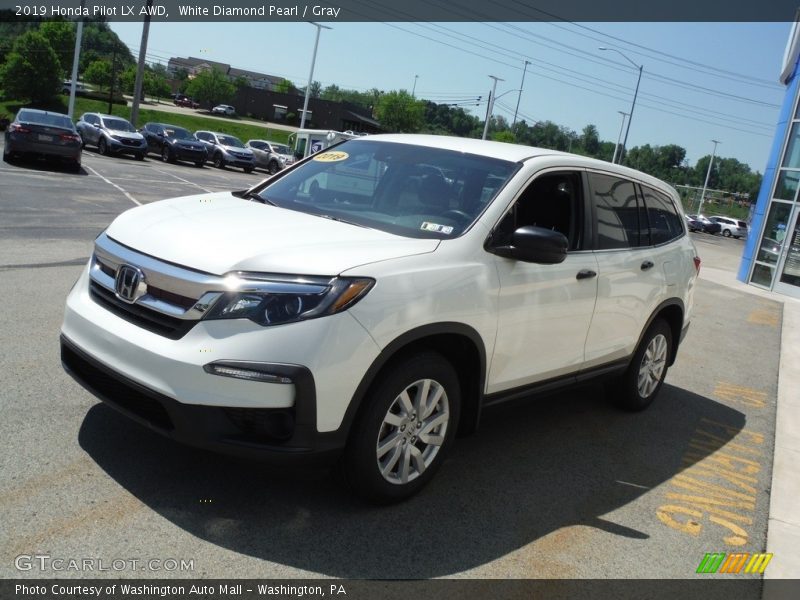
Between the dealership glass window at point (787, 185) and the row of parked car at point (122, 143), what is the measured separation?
19392 mm

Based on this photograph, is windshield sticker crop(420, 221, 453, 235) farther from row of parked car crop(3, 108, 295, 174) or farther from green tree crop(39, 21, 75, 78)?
green tree crop(39, 21, 75, 78)

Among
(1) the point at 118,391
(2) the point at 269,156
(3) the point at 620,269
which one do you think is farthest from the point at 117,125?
(1) the point at 118,391

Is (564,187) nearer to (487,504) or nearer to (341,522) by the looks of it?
(487,504)

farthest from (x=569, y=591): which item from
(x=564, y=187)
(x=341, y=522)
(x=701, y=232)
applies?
(x=701, y=232)

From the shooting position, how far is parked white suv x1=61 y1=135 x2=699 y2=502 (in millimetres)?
3133

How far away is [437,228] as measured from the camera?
3965 millimetres

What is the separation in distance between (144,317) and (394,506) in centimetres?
152

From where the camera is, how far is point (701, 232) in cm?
6744

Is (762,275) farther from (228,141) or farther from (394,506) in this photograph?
(228,141)

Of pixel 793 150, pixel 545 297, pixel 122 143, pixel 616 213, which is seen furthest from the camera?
pixel 122 143

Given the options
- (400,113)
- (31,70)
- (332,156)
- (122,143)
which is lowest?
(122,143)

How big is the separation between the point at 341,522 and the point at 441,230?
5.12 feet

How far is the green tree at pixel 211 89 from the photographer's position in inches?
4176
